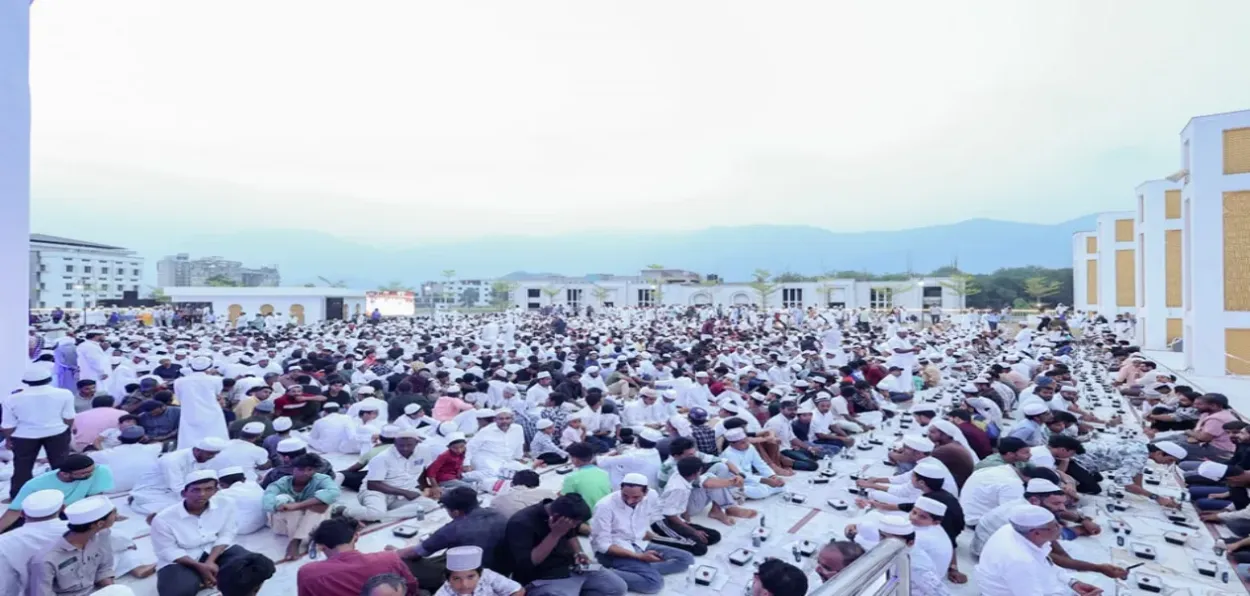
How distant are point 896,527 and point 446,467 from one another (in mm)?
3737

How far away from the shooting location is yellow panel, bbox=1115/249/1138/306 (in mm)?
21281

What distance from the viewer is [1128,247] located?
2117 cm

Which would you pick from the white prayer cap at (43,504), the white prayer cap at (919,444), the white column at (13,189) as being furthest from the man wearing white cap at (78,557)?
the white column at (13,189)

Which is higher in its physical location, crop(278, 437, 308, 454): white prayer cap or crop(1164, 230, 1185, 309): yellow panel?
crop(1164, 230, 1185, 309): yellow panel

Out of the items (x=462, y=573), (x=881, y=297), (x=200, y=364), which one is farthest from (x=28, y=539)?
(x=881, y=297)

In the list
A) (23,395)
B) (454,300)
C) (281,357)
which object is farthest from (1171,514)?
(454,300)

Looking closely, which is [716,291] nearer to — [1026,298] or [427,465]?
[1026,298]

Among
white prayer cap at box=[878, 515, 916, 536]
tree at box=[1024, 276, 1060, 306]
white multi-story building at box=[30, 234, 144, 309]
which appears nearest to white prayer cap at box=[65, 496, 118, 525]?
white prayer cap at box=[878, 515, 916, 536]

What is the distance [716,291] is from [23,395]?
42.9 meters

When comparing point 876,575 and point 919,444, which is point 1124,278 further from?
point 876,575

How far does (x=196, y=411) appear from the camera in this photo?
6137 mm

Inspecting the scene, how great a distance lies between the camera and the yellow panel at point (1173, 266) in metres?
15.5

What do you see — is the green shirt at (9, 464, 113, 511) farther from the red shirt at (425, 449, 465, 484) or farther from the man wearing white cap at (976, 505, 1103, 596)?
the man wearing white cap at (976, 505, 1103, 596)

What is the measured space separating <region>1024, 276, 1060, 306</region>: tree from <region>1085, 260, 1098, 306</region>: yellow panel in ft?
75.4
